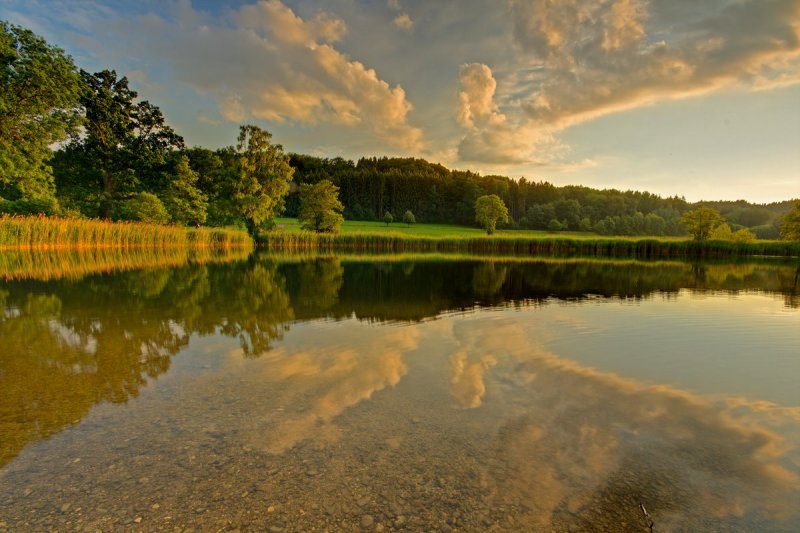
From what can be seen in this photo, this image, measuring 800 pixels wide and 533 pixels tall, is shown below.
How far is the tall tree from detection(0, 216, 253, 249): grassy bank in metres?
14.6

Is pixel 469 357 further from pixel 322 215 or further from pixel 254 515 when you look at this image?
pixel 322 215

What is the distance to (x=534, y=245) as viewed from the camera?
5478 centimetres

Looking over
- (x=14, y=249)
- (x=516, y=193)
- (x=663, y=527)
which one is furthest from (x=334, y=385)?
(x=516, y=193)

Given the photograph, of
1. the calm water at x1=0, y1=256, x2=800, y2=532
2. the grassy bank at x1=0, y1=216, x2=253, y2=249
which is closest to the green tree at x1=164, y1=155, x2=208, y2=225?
the grassy bank at x1=0, y1=216, x2=253, y2=249

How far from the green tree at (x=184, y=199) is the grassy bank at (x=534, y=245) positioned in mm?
8908

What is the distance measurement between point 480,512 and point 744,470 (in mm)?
2690

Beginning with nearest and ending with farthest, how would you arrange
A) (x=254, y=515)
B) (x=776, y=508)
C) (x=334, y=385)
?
1. (x=254, y=515)
2. (x=776, y=508)
3. (x=334, y=385)

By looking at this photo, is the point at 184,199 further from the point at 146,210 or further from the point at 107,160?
the point at 107,160

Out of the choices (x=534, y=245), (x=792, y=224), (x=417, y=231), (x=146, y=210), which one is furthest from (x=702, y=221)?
(x=146, y=210)

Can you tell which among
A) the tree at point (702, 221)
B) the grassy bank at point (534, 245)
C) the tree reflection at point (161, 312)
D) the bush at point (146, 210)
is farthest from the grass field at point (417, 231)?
the tree reflection at point (161, 312)

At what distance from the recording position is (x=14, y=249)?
99.0ft

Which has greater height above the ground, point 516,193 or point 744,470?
point 516,193

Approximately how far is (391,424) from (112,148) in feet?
207

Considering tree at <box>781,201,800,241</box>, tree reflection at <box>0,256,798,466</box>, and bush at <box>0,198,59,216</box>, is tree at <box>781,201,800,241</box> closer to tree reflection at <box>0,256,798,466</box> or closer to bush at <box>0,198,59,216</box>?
tree reflection at <box>0,256,798,466</box>
